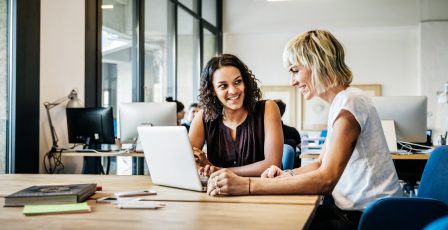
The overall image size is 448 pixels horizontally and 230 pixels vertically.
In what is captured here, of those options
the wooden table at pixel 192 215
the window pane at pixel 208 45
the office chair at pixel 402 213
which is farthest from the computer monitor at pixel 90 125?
the window pane at pixel 208 45

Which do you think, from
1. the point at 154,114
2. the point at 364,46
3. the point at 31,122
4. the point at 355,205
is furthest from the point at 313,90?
the point at 364,46

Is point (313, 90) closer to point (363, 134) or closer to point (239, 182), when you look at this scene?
point (363, 134)

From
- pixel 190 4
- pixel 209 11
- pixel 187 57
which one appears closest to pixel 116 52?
pixel 187 57

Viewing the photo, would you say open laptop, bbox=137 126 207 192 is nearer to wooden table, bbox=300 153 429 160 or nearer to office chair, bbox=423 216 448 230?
office chair, bbox=423 216 448 230

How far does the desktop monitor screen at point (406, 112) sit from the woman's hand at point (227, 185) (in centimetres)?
236

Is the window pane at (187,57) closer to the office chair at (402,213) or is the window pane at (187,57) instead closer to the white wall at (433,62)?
the white wall at (433,62)

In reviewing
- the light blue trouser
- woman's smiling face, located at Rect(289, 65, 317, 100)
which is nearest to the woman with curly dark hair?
the light blue trouser

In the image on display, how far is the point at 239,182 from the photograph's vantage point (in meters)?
1.54

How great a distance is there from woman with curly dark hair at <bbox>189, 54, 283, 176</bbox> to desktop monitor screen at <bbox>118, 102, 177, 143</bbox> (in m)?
1.43

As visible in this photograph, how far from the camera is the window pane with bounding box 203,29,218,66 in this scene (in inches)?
328

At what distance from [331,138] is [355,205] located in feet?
0.80

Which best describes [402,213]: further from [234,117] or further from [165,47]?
[165,47]

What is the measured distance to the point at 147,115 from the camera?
12.7ft

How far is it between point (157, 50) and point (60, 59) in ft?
6.89
